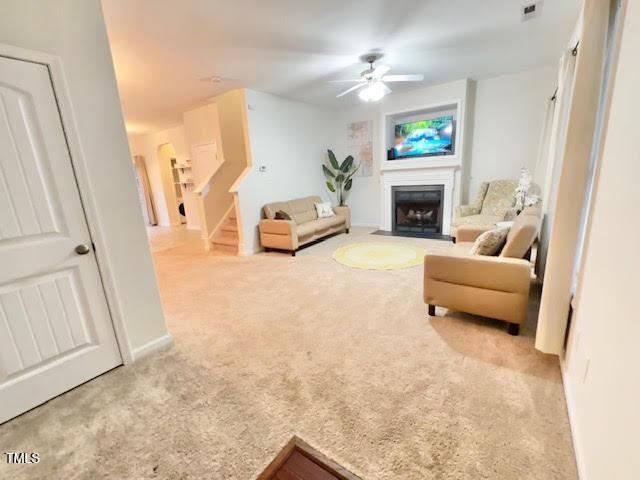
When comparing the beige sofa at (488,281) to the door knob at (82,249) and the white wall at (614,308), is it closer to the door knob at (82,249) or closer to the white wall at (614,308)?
the white wall at (614,308)

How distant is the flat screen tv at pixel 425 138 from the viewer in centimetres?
513

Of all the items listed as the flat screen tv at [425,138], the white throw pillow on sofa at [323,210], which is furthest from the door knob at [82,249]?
the flat screen tv at [425,138]

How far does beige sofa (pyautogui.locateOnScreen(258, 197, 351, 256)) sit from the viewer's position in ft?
15.0

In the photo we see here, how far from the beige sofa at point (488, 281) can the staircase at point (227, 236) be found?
11.9 feet

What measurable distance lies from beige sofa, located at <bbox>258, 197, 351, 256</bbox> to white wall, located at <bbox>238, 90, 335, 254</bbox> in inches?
8.2

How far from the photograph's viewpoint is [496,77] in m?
4.71

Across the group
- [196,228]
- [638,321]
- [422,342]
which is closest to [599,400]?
[638,321]

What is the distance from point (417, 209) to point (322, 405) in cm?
485

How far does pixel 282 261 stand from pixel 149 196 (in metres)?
6.46

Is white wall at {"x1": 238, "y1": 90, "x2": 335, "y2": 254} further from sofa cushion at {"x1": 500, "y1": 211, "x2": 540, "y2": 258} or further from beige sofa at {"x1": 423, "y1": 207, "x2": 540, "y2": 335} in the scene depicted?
sofa cushion at {"x1": 500, "y1": 211, "x2": 540, "y2": 258}

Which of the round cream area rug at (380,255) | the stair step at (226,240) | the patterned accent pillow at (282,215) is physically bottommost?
the round cream area rug at (380,255)

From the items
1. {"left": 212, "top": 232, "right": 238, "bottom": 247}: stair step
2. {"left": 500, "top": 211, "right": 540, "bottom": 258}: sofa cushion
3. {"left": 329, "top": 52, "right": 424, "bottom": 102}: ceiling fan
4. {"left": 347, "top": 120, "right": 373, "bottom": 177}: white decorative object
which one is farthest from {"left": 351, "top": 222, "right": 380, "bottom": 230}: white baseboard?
{"left": 500, "top": 211, "right": 540, "bottom": 258}: sofa cushion

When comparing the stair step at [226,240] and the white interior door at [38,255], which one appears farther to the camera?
the stair step at [226,240]

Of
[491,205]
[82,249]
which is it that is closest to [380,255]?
[491,205]
